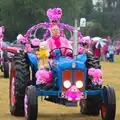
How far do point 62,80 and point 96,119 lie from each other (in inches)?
43.6

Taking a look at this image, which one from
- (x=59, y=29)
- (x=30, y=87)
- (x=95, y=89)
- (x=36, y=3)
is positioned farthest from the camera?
(x=36, y=3)

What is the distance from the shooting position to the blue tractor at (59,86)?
785 centimetres

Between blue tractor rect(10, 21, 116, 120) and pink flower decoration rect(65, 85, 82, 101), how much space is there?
5 centimetres

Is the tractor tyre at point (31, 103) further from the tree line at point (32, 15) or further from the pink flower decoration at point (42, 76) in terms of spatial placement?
the tree line at point (32, 15)

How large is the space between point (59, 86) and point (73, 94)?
29 cm

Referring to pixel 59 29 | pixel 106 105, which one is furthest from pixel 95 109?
pixel 59 29

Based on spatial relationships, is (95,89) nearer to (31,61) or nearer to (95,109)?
(95,109)

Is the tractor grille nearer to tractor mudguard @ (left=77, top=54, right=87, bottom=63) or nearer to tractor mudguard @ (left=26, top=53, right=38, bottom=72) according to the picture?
tractor mudguard @ (left=77, top=54, right=87, bottom=63)

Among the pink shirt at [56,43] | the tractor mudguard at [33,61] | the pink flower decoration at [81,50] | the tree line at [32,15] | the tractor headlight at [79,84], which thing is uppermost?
the tree line at [32,15]

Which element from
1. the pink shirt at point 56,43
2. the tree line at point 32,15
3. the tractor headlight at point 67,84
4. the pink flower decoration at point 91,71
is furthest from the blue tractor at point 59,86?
the tree line at point 32,15

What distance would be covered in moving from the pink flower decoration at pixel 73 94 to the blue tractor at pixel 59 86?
50mm

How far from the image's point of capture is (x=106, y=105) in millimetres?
7910

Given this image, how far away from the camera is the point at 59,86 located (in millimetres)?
8055

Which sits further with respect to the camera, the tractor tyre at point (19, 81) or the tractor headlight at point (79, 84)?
the tractor tyre at point (19, 81)
